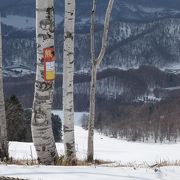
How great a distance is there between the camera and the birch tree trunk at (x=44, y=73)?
27.4ft

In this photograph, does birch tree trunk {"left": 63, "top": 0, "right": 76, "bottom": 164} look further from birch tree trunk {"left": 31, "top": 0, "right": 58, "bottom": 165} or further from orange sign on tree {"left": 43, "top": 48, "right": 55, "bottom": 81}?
orange sign on tree {"left": 43, "top": 48, "right": 55, "bottom": 81}

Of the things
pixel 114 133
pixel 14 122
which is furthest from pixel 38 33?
pixel 114 133

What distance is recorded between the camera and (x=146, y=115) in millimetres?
174125

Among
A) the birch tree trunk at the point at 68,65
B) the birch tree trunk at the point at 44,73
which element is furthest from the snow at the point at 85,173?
the birch tree trunk at the point at 68,65

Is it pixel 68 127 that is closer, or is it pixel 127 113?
pixel 68 127

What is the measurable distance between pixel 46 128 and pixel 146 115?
547ft

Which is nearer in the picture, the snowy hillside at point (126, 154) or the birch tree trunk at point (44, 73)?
the birch tree trunk at point (44, 73)

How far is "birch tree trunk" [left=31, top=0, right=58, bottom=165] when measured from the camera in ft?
27.4

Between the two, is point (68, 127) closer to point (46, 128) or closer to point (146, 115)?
point (46, 128)

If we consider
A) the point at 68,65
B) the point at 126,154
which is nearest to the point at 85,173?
the point at 68,65

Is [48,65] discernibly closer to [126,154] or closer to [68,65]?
[68,65]

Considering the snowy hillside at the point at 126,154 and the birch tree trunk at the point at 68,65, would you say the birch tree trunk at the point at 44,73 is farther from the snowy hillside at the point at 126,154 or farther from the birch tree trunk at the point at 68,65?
the birch tree trunk at the point at 68,65

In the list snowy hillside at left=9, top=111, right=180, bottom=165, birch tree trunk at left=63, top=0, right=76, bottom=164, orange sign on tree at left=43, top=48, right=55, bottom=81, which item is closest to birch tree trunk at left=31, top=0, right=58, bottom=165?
orange sign on tree at left=43, top=48, right=55, bottom=81

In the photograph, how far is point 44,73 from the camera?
331 inches
